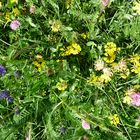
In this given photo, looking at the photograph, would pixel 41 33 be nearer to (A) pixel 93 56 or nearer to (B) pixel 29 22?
(B) pixel 29 22

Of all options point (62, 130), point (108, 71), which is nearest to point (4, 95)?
point (62, 130)

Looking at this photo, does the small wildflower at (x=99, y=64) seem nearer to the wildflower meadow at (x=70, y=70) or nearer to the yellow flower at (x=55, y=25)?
the wildflower meadow at (x=70, y=70)

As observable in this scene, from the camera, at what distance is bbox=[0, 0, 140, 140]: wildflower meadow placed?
2.76 meters

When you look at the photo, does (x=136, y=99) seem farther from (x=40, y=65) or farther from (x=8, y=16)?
(x=8, y=16)

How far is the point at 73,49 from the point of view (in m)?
2.82

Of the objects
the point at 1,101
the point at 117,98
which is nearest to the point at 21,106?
the point at 1,101

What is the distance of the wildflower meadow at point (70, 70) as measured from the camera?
276cm

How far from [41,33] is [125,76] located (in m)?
0.60

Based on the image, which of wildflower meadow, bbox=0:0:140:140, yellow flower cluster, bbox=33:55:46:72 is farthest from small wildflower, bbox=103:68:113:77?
yellow flower cluster, bbox=33:55:46:72

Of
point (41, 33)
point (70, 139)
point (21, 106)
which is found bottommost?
point (70, 139)

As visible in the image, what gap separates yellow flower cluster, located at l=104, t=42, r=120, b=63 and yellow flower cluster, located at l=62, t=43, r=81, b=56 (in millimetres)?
171

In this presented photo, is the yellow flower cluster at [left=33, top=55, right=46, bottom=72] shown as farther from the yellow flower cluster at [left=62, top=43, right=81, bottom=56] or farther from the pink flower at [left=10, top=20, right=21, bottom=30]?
the pink flower at [left=10, top=20, right=21, bottom=30]

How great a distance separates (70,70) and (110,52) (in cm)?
27

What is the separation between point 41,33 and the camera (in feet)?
9.51
